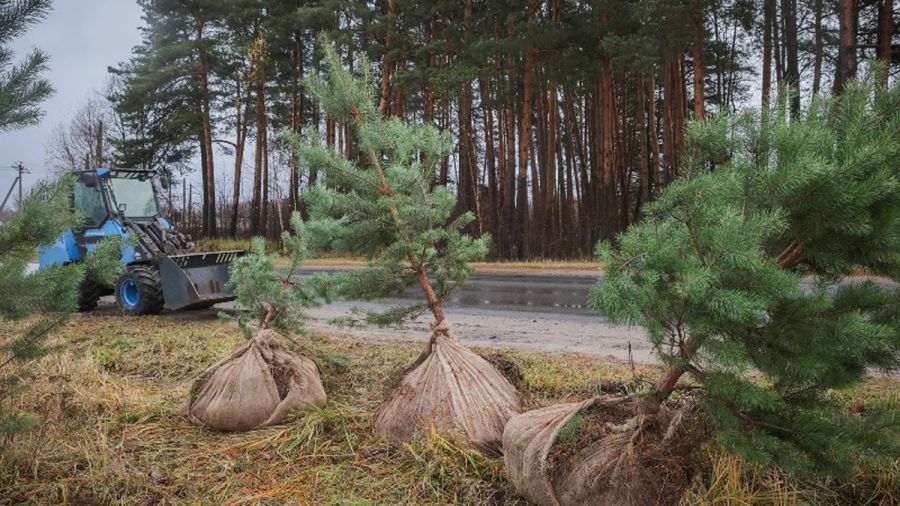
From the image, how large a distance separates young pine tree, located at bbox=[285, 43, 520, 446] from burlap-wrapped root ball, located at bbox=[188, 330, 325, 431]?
0.54 m

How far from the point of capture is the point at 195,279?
8.79m

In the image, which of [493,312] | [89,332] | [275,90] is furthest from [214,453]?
[275,90]

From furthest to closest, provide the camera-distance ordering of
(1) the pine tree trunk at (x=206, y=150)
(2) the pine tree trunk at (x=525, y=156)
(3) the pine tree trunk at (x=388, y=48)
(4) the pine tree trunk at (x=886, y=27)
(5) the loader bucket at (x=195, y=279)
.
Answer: (1) the pine tree trunk at (x=206, y=150) → (3) the pine tree trunk at (x=388, y=48) → (2) the pine tree trunk at (x=525, y=156) → (4) the pine tree trunk at (x=886, y=27) → (5) the loader bucket at (x=195, y=279)

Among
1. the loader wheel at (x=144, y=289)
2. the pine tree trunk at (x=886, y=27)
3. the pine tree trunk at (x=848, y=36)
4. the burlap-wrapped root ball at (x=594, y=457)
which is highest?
the pine tree trunk at (x=886, y=27)

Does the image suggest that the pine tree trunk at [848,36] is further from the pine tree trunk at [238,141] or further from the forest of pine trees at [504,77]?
the pine tree trunk at [238,141]

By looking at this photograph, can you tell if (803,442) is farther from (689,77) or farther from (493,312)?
(689,77)

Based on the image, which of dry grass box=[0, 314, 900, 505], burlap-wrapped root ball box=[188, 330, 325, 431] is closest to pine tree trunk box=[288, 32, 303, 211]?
dry grass box=[0, 314, 900, 505]

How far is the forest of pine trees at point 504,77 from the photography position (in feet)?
58.6

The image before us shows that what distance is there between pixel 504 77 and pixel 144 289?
18447mm

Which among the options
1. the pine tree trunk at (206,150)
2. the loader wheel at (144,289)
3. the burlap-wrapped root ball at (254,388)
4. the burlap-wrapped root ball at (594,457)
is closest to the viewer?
the burlap-wrapped root ball at (594,457)

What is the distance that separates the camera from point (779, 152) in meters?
2.21

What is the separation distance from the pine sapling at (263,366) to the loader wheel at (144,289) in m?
5.21

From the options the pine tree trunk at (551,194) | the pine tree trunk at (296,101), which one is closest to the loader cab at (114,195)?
the pine tree trunk at (551,194)

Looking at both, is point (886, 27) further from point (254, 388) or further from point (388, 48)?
point (254, 388)
